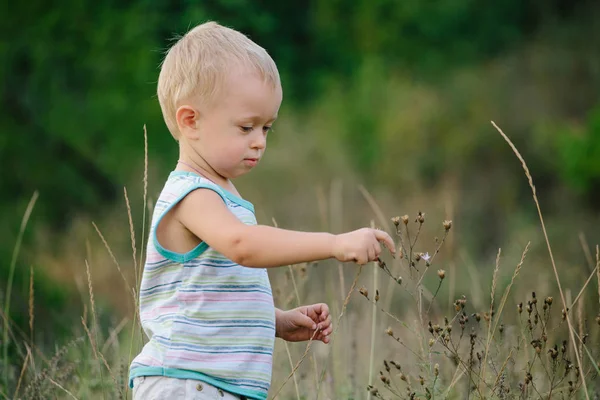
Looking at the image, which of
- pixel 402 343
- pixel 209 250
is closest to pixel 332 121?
pixel 402 343

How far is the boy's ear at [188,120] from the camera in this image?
8.05 feet

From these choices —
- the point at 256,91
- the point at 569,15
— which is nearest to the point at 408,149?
the point at 569,15

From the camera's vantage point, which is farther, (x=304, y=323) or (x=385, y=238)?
(x=304, y=323)

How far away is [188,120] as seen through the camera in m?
2.47

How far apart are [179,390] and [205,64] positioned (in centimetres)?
82

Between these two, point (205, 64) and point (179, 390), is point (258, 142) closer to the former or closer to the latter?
point (205, 64)

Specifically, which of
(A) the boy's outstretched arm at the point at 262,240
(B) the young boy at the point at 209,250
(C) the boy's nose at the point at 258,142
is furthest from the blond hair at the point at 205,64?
(A) the boy's outstretched arm at the point at 262,240

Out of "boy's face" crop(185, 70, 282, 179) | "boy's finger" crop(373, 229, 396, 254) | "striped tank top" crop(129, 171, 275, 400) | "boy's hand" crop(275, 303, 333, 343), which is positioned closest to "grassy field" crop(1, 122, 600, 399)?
"boy's hand" crop(275, 303, 333, 343)

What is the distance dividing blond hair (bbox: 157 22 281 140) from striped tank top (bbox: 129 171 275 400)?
0.71 ft

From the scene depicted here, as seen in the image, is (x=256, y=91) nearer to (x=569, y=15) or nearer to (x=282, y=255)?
(x=282, y=255)

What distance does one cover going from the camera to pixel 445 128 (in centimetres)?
1353

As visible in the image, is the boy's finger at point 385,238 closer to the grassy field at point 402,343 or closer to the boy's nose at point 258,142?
the grassy field at point 402,343

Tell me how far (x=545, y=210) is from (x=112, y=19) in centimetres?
698

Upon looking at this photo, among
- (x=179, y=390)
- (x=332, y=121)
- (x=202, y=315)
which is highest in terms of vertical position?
(x=332, y=121)
